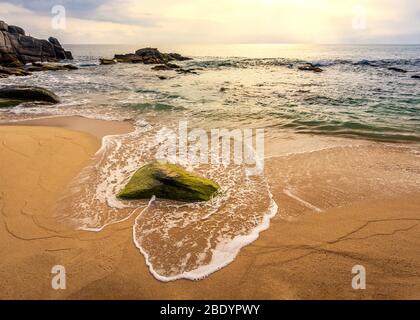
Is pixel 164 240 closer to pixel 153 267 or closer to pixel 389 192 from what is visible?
pixel 153 267

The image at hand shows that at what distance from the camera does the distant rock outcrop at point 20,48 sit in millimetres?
40281

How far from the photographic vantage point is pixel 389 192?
5609 millimetres

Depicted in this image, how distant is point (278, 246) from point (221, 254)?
2.75ft

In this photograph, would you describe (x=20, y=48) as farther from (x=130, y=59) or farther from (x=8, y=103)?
(x=8, y=103)

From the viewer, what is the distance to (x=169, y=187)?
17.9 feet

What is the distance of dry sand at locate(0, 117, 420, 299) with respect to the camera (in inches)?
133

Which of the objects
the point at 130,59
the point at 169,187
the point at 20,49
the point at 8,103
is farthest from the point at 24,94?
the point at 130,59

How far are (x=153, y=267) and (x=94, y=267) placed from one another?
78 centimetres

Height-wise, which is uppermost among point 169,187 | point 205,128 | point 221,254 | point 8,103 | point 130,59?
point 130,59

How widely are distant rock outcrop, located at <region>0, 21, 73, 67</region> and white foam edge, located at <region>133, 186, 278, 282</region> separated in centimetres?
4535

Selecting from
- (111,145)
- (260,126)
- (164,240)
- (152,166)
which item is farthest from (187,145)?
(164,240)

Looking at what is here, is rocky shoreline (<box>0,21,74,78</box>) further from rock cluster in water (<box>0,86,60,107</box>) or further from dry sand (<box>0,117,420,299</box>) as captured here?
dry sand (<box>0,117,420,299</box>)
